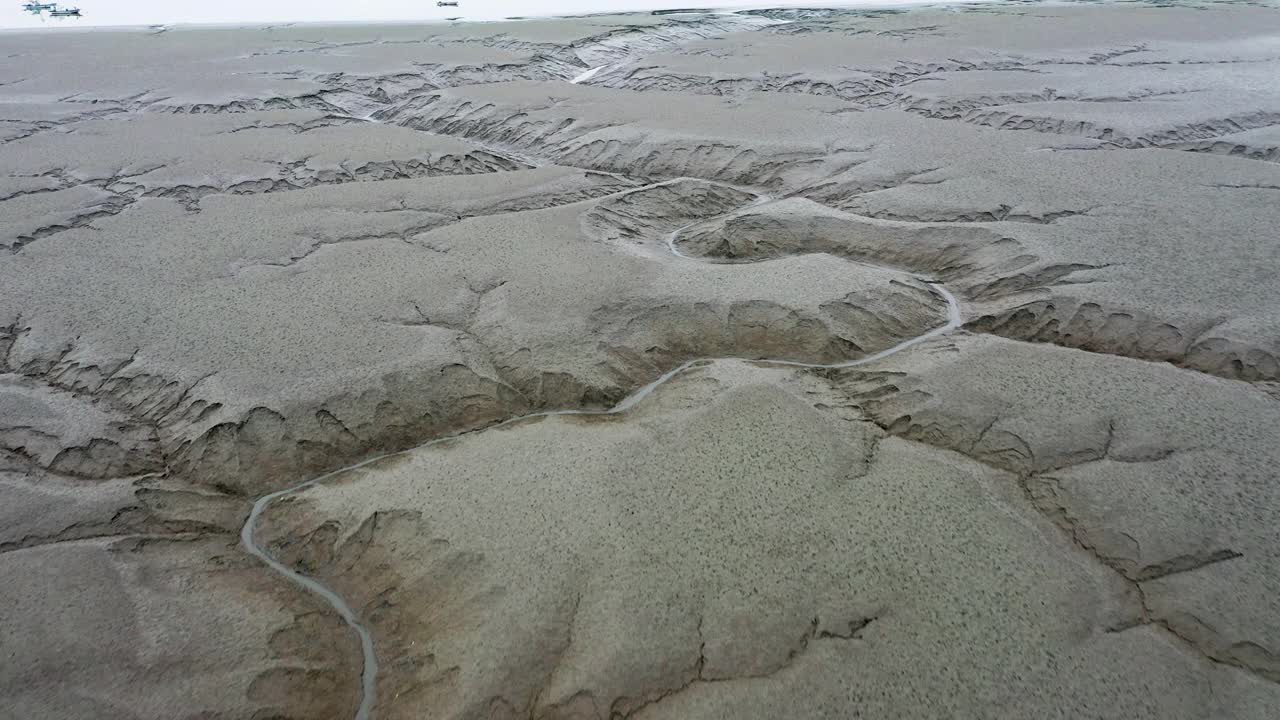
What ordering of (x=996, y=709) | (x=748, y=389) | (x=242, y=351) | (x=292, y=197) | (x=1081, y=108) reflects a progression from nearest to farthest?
(x=996, y=709)
(x=748, y=389)
(x=242, y=351)
(x=292, y=197)
(x=1081, y=108)

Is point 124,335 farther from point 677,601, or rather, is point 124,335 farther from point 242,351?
point 677,601

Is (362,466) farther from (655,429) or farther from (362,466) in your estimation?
(655,429)

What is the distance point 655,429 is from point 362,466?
24.5 inches

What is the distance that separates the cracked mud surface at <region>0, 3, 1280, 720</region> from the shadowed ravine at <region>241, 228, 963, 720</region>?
0.4 inches

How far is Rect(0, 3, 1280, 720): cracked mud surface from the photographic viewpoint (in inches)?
48.9

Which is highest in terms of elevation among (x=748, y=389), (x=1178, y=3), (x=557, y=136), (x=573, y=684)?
(x=1178, y=3)

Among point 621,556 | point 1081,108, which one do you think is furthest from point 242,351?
point 1081,108

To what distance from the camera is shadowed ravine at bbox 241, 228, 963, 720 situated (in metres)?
1.32

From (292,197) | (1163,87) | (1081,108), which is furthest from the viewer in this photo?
(1163,87)

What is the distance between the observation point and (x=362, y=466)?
1.74 metres

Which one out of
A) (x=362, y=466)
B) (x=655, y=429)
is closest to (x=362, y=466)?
(x=362, y=466)

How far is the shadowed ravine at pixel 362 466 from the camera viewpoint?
1.32 m

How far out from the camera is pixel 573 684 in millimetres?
1210

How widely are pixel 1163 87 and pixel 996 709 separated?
14.5ft
